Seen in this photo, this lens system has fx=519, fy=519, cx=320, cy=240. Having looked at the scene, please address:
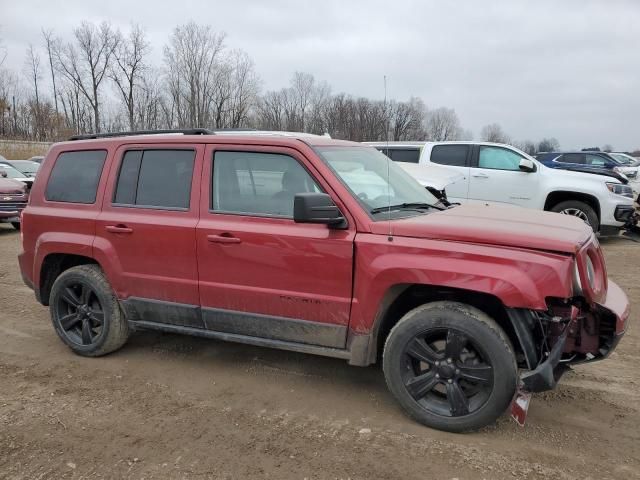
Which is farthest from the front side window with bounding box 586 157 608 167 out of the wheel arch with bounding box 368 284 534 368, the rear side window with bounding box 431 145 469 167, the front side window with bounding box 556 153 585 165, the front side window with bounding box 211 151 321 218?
the front side window with bounding box 211 151 321 218

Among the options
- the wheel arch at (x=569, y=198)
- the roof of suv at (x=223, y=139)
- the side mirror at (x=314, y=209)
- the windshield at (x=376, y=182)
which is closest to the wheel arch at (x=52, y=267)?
the roof of suv at (x=223, y=139)

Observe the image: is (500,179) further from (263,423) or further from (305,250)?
(263,423)

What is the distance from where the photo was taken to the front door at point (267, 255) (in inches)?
138

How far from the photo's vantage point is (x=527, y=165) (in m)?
9.88

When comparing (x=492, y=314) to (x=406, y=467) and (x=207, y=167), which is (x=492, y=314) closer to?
(x=406, y=467)

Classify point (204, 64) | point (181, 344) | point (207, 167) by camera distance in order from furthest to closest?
point (204, 64) → point (181, 344) → point (207, 167)

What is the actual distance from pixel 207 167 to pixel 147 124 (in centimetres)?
5480

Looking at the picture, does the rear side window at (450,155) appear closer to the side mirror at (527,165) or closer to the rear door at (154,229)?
the side mirror at (527,165)

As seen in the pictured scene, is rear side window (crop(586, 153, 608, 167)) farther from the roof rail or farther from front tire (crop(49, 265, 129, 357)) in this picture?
front tire (crop(49, 265, 129, 357))

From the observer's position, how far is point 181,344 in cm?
494

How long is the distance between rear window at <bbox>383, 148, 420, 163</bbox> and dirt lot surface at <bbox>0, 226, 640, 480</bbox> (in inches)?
274

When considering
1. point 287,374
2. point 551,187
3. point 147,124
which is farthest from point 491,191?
point 147,124

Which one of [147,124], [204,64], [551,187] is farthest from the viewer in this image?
[147,124]

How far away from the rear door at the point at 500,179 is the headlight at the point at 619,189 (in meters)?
1.33
